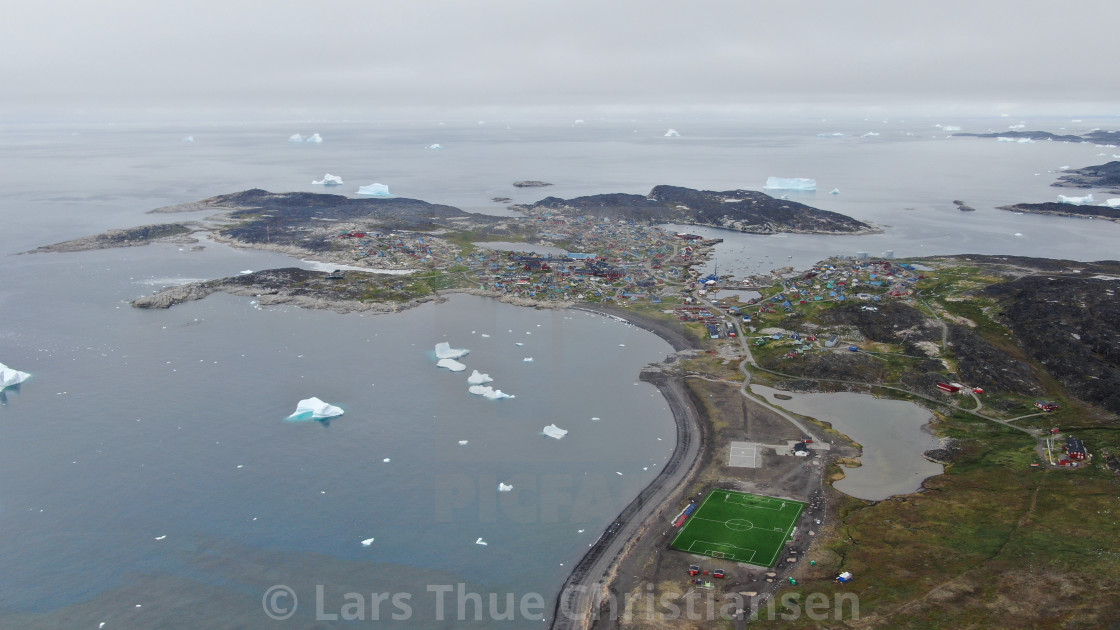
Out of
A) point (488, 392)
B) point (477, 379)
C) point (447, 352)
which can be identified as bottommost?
point (488, 392)

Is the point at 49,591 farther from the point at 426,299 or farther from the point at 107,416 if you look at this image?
the point at 426,299

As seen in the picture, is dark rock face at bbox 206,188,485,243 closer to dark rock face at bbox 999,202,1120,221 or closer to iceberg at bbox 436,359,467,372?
iceberg at bbox 436,359,467,372

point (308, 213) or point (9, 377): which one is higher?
point (308, 213)

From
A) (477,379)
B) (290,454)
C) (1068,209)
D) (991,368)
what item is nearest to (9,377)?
(290,454)

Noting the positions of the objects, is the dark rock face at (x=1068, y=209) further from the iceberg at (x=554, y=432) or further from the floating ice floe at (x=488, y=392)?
the iceberg at (x=554, y=432)

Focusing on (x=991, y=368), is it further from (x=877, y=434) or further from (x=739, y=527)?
(x=739, y=527)

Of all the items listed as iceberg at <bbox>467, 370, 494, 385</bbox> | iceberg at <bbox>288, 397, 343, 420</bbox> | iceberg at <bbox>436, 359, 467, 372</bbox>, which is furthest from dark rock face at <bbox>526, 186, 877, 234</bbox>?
iceberg at <bbox>288, 397, 343, 420</bbox>
